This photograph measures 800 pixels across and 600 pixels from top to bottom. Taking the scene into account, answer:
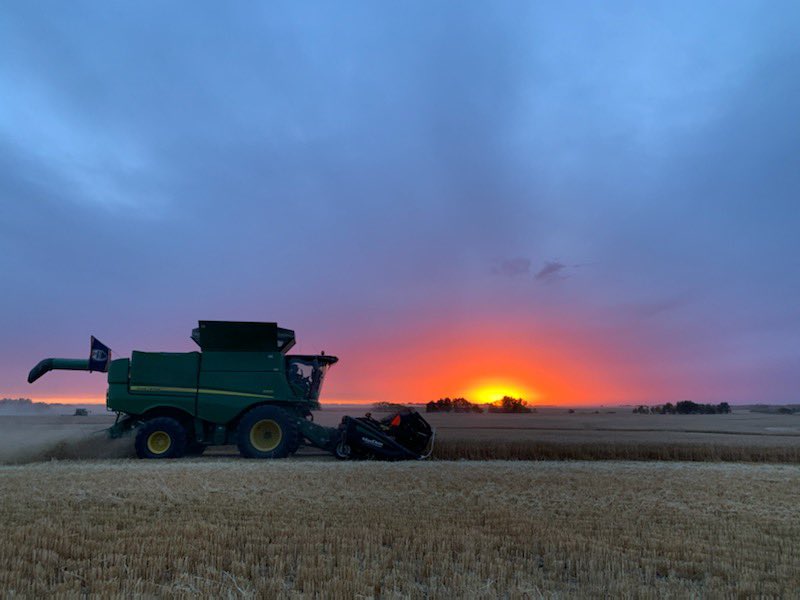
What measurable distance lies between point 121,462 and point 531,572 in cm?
1257

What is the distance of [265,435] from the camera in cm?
1633

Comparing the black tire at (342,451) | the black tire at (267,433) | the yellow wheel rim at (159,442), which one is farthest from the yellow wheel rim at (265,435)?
the yellow wheel rim at (159,442)

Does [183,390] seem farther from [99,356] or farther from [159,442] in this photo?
[99,356]

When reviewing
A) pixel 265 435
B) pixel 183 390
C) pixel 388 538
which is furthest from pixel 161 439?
pixel 388 538

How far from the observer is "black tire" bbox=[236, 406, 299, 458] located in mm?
16062

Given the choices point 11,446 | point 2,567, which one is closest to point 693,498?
point 2,567

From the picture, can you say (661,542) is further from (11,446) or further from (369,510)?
(11,446)

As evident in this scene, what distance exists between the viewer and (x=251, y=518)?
7.26m

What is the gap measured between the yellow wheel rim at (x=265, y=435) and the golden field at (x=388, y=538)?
525 cm

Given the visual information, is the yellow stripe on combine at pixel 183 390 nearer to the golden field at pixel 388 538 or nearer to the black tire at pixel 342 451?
the black tire at pixel 342 451

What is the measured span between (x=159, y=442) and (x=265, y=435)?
2.93 meters

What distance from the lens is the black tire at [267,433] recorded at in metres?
16.1

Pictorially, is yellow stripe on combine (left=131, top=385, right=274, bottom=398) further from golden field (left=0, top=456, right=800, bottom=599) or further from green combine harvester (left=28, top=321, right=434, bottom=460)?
golden field (left=0, top=456, right=800, bottom=599)

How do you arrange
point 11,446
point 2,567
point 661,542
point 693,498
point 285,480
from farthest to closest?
1. point 11,446
2. point 285,480
3. point 693,498
4. point 661,542
5. point 2,567
